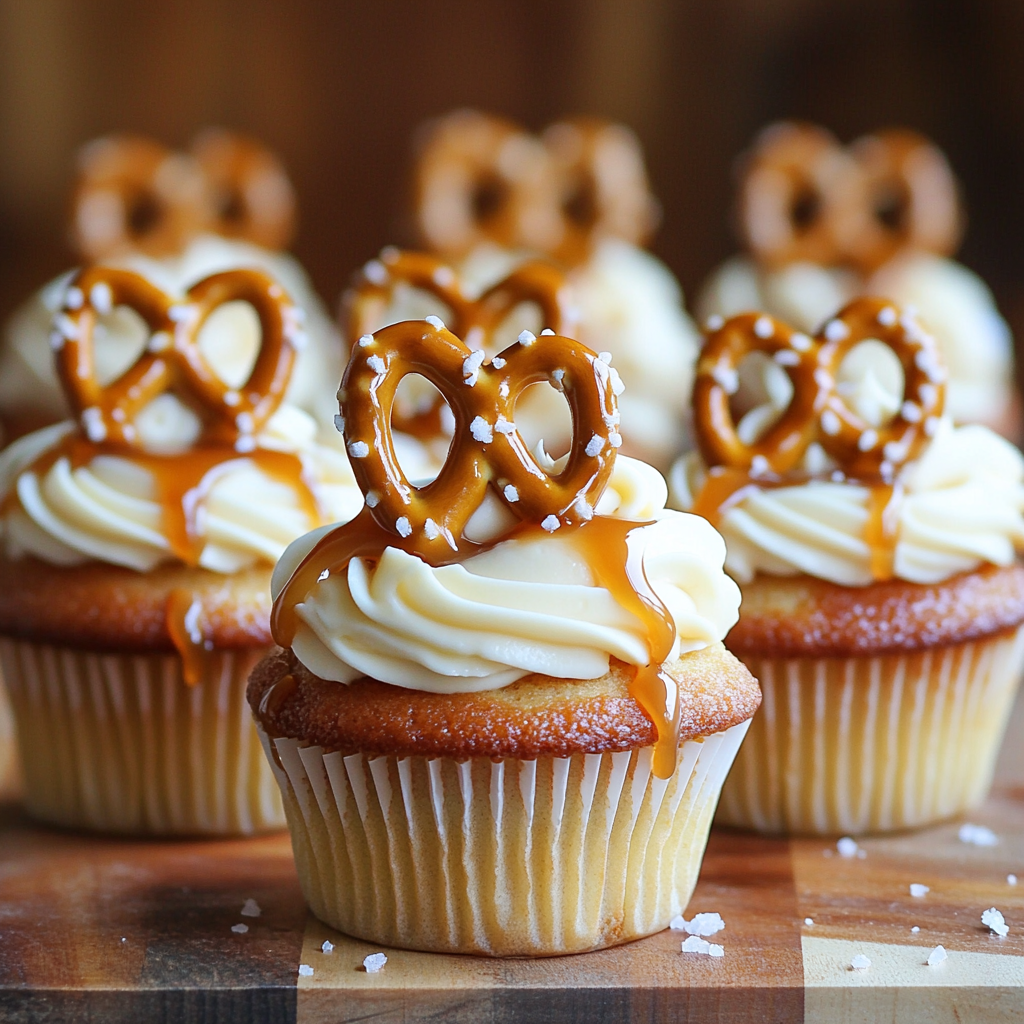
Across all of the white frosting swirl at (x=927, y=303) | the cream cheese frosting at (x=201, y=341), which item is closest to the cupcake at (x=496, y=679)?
the cream cheese frosting at (x=201, y=341)

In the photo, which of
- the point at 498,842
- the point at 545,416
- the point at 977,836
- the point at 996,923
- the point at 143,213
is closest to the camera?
the point at 498,842

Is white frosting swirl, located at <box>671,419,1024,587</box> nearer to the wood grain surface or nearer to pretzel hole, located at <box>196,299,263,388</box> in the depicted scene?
the wood grain surface

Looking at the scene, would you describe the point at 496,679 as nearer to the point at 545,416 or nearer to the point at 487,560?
the point at 487,560

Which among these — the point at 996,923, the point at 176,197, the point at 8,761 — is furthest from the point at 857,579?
the point at 176,197

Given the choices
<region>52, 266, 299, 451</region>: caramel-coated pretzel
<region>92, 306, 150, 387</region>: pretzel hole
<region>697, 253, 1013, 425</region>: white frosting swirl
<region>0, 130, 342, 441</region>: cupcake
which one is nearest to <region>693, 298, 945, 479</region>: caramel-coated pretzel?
<region>52, 266, 299, 451</region>: caramel-coated pretzel

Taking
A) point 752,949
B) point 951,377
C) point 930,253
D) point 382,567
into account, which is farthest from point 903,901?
point 930,253
